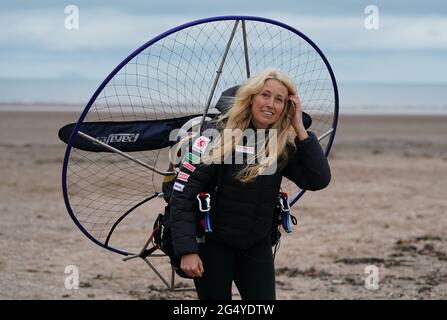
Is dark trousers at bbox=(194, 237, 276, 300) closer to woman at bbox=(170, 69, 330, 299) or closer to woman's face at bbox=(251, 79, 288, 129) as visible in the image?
woman at bbox=(170, 69, 330, 299)

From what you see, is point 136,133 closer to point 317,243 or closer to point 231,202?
point 231,202

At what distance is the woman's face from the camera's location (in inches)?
174

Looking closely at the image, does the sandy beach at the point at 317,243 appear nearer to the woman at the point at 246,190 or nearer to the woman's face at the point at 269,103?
the woman at the point at 246,190

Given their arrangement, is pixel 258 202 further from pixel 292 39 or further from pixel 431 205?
pixel 431 205

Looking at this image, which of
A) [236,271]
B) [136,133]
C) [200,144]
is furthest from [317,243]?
[200,144]

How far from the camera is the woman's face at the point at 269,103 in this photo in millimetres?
4418

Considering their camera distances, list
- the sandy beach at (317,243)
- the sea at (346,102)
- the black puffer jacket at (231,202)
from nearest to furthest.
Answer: the black puffer jacket at (231,202)
the sandy beach at (317,243)
the sea at (346,102)

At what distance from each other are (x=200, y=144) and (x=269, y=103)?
440 mm

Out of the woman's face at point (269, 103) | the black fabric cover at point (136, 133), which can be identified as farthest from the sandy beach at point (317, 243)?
the woman's face at point (269, 103)

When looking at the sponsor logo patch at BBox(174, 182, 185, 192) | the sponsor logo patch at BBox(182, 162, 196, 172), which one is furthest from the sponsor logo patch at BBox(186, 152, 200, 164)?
the sponsor logo patch at BBox(174, 182, 185, 192)

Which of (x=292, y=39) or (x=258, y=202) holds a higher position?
(x=292, y=39)

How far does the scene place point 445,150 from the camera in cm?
2395

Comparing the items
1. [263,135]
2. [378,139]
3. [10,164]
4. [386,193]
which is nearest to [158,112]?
[263,135]

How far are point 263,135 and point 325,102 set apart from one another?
145 centimetres
